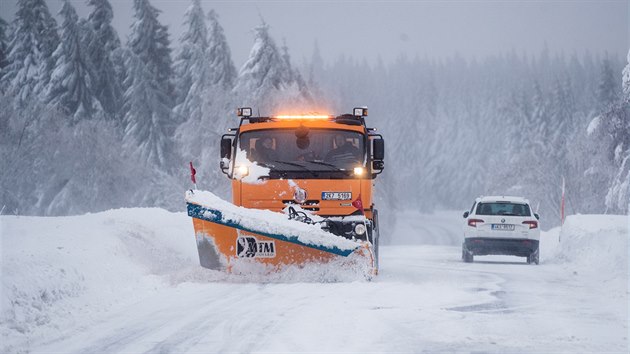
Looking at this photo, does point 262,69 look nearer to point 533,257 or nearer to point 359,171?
point 533,257

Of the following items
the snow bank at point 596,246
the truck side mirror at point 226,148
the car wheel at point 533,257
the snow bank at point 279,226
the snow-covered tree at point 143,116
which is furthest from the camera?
the snow-covered tree at point 143,116

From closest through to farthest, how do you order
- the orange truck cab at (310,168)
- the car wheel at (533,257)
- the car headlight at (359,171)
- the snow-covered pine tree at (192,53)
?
the orange truck cab at (310,168), the car headlight at (359,171), the car wheel at (533,257), the snow-covered pine tree at (192,53)

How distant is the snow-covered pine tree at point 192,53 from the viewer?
65.9 metres

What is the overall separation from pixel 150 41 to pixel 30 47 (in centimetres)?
845

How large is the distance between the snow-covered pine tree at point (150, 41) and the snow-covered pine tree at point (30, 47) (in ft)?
20.0

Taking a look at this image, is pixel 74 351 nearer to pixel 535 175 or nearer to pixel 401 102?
pixel 535 175

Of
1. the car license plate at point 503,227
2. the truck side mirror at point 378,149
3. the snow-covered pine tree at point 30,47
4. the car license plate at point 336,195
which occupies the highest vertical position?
the snow-covered pine tree at point 30,47

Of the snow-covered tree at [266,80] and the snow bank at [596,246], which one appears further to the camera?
the snow-covered tree at [266,80]

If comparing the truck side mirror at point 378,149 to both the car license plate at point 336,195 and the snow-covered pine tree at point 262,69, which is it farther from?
the snow-covered pine tree at point 262,69

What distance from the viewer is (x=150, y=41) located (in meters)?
62.3

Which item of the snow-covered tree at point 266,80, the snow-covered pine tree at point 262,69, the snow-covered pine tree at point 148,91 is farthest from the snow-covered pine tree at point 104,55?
the snow-covered tree at point 266,80

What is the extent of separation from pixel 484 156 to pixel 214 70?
77.5 meters

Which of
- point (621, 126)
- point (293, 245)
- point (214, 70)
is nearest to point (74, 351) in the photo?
point (293, 245)

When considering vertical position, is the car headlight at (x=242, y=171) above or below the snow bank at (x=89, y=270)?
above
